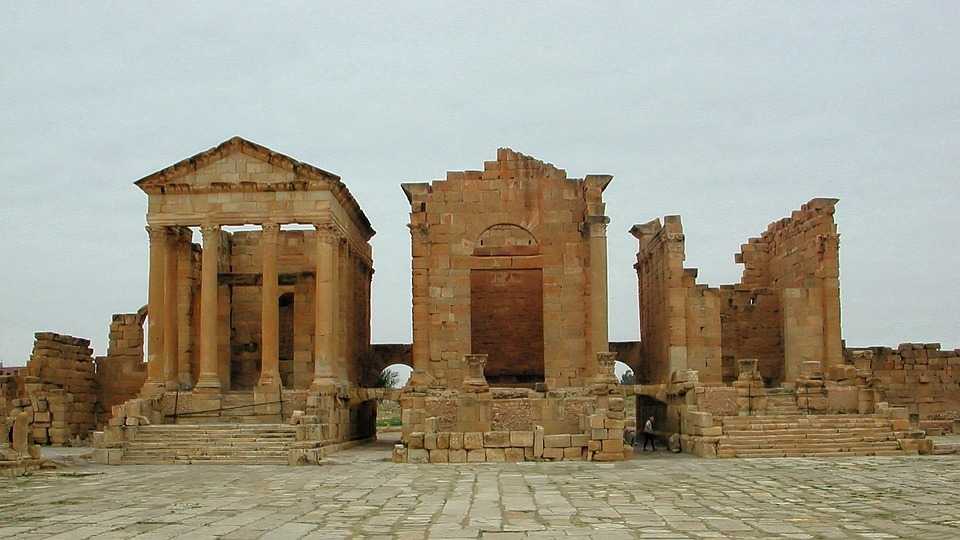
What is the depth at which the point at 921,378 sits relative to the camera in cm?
3369

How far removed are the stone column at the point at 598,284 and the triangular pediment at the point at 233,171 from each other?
25.6 ft

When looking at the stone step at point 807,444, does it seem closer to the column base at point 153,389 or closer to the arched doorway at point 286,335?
the column base at point 153,389

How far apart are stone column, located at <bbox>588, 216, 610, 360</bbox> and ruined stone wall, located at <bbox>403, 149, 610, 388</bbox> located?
31 centimetres

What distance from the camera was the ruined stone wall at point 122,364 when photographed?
119ft

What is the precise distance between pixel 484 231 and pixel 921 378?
15.4 meters

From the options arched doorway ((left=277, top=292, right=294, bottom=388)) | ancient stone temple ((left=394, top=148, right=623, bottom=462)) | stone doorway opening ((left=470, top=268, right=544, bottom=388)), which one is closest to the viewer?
ancient stone temple ((left=394, top=148, right=623, bottom=462))

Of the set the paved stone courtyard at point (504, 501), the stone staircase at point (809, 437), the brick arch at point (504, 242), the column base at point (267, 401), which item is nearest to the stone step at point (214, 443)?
the paved stone courtyard at point (504, 501)

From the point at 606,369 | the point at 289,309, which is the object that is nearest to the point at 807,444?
the point at 606,369

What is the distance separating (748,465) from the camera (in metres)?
21.3

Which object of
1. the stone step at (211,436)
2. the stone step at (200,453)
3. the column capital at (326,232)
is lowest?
the stone step at (200,453)

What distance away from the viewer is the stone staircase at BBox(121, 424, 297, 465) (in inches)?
960

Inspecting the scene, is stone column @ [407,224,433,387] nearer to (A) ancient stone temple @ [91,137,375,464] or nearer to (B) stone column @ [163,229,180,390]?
(A) ancient stone temple @ [91,137,375,464]

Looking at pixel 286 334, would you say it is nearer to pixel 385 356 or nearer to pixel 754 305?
pixel 385 356

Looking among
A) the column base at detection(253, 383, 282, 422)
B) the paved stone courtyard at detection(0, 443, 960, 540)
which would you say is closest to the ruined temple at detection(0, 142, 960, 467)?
the column base at detection(253, 383, 282, 422)
